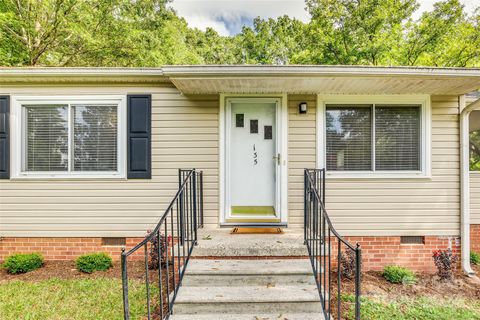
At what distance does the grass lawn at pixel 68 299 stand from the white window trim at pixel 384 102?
10.5 ft

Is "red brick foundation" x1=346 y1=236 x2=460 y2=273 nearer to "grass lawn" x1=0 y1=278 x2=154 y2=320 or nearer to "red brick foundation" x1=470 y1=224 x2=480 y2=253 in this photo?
"red brick foundation" x1=470 y1=224 x2=480 y2=253

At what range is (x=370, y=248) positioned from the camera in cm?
399

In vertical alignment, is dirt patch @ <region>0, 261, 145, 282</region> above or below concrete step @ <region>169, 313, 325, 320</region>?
below

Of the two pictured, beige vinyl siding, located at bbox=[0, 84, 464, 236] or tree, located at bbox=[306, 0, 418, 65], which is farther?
tree, located at bbox=[306, 0, 418, 65]

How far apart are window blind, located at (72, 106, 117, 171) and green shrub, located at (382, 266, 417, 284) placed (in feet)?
14.3

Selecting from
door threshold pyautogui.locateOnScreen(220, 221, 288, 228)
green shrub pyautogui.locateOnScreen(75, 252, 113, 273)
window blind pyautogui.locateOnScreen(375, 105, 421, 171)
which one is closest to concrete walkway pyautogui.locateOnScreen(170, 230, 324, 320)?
door threshold pyautogui.locateOnScreen(220, 221, 288, 228)

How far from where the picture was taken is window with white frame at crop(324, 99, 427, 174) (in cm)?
402

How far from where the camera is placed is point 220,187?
13.1 feet

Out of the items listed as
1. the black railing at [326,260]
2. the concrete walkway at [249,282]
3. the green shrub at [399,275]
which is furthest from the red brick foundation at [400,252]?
the concrete walkway at [249,282]

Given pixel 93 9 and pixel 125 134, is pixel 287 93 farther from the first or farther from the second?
pixel 93 9

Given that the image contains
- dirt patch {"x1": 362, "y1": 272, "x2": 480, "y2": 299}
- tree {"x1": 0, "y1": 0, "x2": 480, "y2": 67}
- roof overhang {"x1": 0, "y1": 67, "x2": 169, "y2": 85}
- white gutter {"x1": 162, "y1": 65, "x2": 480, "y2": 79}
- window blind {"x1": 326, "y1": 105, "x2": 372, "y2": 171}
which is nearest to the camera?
white gutter {"x1": 162, "y1": 65, "x2": 480, "y2": 79}

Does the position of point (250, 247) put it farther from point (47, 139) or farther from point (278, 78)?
point (47, 139)

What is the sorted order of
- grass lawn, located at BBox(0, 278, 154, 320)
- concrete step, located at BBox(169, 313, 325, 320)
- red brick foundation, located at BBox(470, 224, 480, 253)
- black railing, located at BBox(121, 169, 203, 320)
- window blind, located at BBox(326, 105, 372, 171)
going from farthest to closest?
red brick foundation, located at BBox(470, 224, 480, 253)
window blind, located at BBox(326, 105, 372, 171)
grass lawn, located at BBox(0, 278, 154, 320)
concrete step, located at BBox(169, 313, 325, 320)
black railing, located at BBox(121, 169, 203, 320)

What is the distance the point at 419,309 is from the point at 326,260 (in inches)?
43.6
